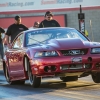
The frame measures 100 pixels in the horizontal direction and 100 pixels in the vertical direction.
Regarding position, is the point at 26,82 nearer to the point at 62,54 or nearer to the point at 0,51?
the point at 62,54

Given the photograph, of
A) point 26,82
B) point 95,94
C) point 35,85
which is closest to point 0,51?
point 26,82

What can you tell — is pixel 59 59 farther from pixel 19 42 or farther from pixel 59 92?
pixel 19 42

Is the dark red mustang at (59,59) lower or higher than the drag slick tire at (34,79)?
higher

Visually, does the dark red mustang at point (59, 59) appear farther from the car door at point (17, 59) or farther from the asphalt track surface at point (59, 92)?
the asphalt track surface at point (59, 92)

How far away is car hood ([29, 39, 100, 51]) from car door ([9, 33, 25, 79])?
757mm

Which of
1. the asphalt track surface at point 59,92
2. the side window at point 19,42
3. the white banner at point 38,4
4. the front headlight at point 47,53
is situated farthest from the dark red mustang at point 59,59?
the white banner at point 38,4

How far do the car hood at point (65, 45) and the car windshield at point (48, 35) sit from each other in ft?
2.28

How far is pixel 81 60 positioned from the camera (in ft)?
36.0

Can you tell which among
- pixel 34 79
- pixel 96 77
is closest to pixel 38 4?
pixel 96 77

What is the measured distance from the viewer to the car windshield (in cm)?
1224

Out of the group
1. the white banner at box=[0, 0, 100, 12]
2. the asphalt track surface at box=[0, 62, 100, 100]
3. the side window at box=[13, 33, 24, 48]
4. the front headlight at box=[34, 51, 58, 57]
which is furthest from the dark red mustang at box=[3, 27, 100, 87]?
the white banner at box=[0, 0, 100, 12]

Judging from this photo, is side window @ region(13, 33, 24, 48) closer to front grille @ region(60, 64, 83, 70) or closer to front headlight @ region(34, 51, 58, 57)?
front headlight @ region(34, 51, 58, 57)

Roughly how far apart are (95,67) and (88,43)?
0.60 meters

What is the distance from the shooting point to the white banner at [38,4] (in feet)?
150
